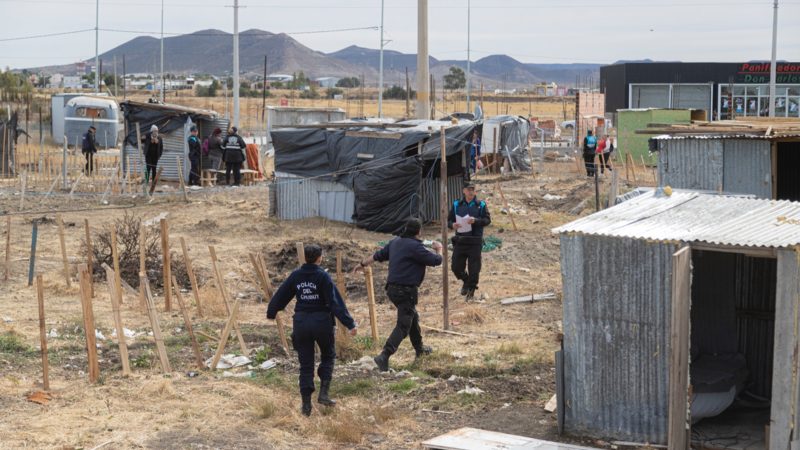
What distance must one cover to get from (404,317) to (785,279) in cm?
428

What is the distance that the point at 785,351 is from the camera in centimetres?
800

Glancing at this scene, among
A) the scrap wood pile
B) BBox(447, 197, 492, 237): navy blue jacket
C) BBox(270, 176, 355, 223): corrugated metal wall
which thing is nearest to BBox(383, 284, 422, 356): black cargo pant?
BBox(447, 197, 492, 237): navy blue jacket

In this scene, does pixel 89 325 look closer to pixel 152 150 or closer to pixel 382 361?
pixel 382 361

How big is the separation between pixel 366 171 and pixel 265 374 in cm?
1122

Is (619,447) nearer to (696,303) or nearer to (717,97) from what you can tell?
(696,303)

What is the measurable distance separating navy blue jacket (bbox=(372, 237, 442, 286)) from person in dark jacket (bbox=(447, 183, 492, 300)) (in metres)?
3.55

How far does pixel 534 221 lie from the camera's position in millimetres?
23438

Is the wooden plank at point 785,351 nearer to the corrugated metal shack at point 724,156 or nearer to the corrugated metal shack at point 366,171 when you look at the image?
the corrugated metal shack at point 724,156

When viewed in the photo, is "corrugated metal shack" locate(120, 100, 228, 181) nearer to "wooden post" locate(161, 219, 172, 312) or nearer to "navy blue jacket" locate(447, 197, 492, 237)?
"wooden post" locate(161, 219, 172, 312)

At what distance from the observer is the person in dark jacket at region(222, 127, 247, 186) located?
2727cm

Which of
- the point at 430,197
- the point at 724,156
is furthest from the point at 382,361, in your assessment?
the point at 430,197

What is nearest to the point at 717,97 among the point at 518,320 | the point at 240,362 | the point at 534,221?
the point at 534,221

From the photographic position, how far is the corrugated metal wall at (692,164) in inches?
530

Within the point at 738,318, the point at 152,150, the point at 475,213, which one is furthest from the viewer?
the point at 152,150
